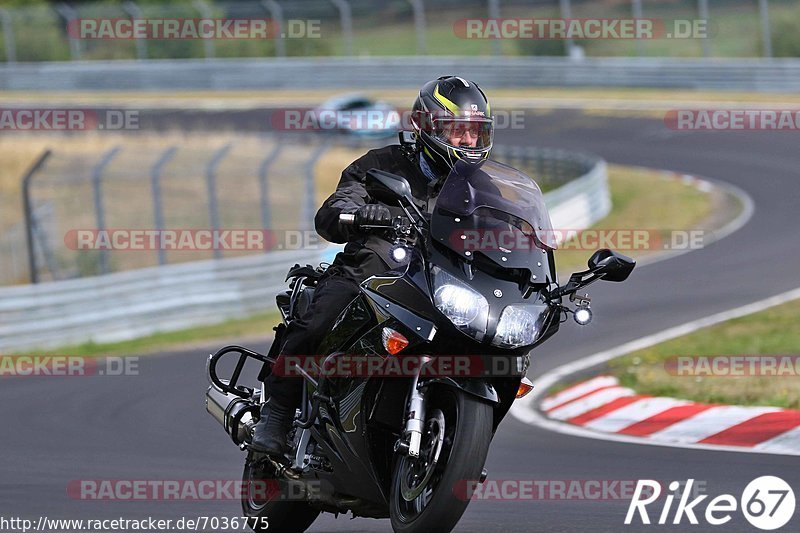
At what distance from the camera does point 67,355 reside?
1542 cm

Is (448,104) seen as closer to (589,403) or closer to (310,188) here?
(589,403)

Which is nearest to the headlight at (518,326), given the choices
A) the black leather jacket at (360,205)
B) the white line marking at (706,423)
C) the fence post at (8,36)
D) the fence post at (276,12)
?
the black leather jacket at (360,205)

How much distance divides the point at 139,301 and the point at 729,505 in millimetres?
10985

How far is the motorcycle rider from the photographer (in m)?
6.20

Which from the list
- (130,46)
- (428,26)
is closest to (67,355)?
(428,26)

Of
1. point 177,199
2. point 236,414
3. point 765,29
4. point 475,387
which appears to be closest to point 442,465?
point 475,387

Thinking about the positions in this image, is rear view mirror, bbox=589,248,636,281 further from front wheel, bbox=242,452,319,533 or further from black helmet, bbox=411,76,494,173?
front wheel, bbox=242,452,319,533

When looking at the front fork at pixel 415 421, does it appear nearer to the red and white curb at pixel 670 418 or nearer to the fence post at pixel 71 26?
the red and white curb at pixel 670 418

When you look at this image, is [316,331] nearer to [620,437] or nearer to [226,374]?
[620,437]

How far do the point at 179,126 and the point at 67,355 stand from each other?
23374 mm

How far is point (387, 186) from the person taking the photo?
5.68 meters

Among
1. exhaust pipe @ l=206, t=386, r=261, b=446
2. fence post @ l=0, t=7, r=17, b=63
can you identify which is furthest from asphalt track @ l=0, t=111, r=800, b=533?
fence post @ l=0, t=7, r=17, b=63

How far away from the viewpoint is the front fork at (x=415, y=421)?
5613mm

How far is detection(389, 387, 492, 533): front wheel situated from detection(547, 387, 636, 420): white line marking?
450cm
